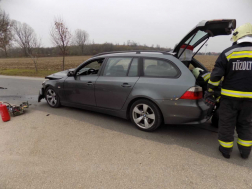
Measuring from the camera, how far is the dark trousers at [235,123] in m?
2.37

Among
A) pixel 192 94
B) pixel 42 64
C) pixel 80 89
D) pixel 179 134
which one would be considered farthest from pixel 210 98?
pixel 42 64

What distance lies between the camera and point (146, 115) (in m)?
3.30

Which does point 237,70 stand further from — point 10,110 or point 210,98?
point 10,110

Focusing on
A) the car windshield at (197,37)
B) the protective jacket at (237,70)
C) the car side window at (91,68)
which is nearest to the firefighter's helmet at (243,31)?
the protective jacket at (237,70)

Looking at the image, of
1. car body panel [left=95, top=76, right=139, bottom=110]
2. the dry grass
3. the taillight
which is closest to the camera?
the taillight

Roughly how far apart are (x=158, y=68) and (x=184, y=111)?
957 millimetres

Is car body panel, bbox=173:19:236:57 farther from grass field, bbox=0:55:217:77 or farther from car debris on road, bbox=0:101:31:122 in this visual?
grass field, bbox=0:55:217:77

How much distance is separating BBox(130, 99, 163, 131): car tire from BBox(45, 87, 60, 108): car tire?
2490 millimetres

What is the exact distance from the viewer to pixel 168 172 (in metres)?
2.27

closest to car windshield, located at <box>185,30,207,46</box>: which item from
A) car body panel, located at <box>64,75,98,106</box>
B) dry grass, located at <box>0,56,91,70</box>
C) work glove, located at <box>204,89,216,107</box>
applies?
work glove, located at <box>204,89,216,107</box>

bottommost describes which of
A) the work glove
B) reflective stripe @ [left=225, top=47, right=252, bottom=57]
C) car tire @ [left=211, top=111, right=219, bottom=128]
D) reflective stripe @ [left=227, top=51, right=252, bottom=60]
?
car tire @ [left=211, top=111, right=219, bottom=128]

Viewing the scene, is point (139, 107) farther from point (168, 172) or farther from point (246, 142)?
point (246, 142)

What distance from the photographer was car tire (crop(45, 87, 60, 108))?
15.6 feet

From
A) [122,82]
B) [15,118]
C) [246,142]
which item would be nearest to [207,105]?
[246,142]
